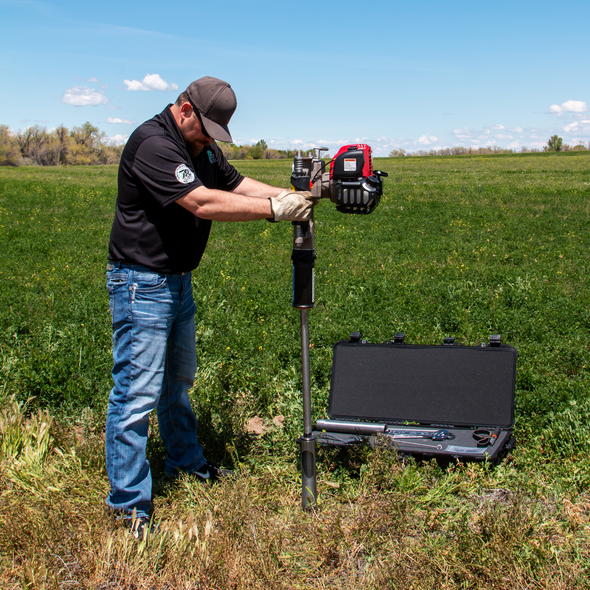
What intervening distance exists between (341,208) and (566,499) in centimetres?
193

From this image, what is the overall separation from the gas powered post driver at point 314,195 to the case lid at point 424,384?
0.94 meters

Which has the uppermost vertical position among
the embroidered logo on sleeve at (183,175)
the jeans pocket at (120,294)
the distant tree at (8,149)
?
the distant tree at (8,149)

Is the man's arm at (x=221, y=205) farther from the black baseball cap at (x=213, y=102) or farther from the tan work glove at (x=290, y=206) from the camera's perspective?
the black baseball cap at (x=213, y=102)

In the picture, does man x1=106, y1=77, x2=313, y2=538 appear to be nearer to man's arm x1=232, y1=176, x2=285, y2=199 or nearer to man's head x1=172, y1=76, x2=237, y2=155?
man's head x1=172, y1=76, x2=237, y2=155

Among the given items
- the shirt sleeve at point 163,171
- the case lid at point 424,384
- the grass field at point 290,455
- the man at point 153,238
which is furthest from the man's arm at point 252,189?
the grass field at point 290,455

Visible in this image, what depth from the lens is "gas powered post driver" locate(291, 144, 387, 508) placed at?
2670 millimetres

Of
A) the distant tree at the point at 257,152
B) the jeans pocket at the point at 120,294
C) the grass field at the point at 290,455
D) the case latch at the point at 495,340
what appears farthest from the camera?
the distant tree at the point at 257,152

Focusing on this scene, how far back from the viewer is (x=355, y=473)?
3.36 m

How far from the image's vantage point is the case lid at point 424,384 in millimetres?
3719

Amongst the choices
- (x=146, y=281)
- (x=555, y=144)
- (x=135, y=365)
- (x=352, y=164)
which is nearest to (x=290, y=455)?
(x=135, y=365)

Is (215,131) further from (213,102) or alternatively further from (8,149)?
(8,149)

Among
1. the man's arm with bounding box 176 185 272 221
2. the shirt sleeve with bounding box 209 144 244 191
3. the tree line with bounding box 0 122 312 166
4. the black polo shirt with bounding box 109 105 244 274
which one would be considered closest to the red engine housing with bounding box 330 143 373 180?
the man's arm with bounding box 176 185 272 221

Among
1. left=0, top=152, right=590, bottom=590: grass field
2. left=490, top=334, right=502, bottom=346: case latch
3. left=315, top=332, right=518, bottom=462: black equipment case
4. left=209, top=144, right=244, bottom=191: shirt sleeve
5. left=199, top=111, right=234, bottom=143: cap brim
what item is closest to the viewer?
left=0, top=152, right=590, bottom=590: grass field

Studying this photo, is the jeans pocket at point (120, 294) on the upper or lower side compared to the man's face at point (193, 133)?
lower
